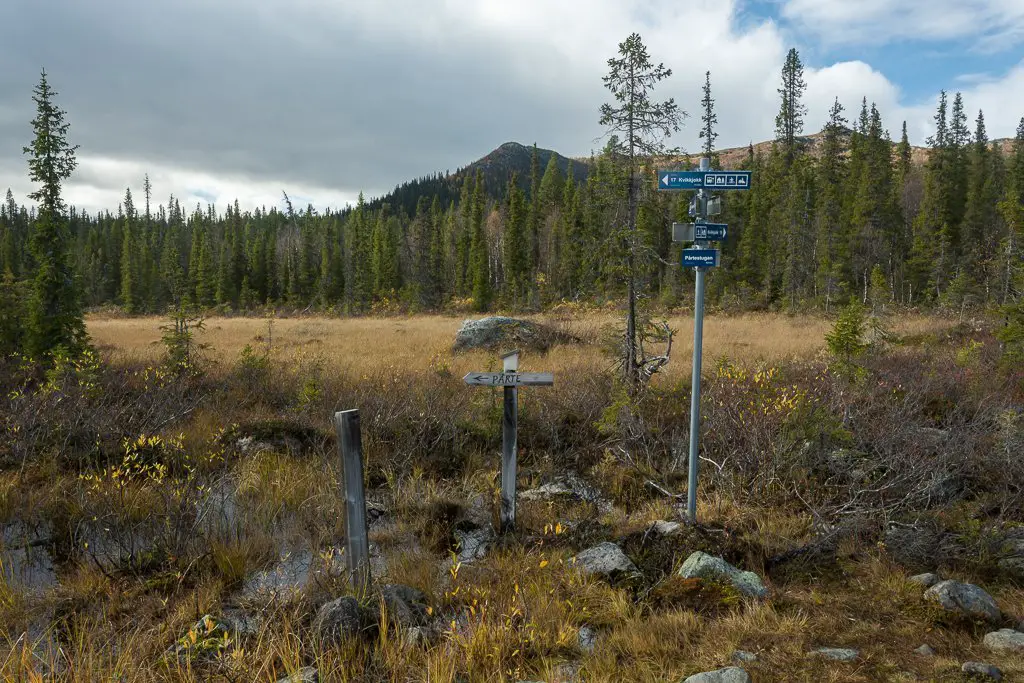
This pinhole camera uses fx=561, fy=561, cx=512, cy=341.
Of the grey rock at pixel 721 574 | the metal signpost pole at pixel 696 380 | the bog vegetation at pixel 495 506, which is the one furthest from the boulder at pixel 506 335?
the grey rock at pixel 721 574

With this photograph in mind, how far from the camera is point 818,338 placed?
59.0 ft

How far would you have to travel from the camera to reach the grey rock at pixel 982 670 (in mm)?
2742

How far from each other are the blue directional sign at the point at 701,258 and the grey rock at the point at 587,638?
291cm

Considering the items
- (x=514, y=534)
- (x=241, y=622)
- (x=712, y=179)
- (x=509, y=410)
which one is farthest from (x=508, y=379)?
(x=241, y=622)

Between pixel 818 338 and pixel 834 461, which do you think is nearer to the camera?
pixel 834 461

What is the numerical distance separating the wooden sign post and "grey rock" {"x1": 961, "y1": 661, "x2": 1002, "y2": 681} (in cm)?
307

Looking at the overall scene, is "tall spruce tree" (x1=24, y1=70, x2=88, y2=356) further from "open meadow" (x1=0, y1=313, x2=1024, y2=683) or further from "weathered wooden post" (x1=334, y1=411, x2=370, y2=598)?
"weathered wooden post" (x1=334, y1=411, x2=370, y2=598)

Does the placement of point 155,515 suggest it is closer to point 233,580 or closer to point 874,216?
point 233,580

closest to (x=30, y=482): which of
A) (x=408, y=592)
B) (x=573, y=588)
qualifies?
(x=408, y=592)

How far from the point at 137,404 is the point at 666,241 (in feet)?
158

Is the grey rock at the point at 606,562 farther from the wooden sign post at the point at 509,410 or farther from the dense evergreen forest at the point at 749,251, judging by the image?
the dense evergreen forest at the point at 749,251

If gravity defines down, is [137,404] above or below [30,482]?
above

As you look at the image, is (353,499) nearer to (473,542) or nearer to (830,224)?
(473,542)

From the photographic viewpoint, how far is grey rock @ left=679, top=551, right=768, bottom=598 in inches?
151
